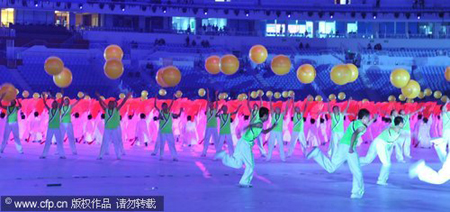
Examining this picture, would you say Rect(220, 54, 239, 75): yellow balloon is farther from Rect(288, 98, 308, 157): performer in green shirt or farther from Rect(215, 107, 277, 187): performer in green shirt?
Rect(215, 107, 277, 187): performer in green shirt

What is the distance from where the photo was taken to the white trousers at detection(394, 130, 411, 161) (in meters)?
19.1

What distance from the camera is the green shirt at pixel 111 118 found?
18.0 m

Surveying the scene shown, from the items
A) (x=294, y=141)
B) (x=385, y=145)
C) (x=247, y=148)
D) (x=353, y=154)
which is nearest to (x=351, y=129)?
(x=353, y=154)

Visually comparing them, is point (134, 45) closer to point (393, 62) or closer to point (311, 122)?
point (393, 62)

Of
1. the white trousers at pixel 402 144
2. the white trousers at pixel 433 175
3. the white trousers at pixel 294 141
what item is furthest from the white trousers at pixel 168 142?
the white trousers at pixel 433 175

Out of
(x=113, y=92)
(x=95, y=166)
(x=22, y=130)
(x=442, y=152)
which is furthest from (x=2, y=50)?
(x=442, y=152)

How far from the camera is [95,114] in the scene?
80.2 feet

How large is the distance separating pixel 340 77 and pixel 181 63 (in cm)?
2564

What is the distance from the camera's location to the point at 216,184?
13.9 meters

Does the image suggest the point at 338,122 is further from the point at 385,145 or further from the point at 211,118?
the point at 385,145

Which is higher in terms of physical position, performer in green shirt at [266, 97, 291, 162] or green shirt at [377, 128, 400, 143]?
green shirt at [377, 128, 400, 143]

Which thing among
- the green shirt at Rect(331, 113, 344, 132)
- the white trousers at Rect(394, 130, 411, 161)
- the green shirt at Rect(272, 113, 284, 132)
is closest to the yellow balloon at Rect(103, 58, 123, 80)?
the green shirt at Rect(272, 113, 284, 132)

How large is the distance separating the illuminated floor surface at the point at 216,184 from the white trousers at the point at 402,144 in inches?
35.7

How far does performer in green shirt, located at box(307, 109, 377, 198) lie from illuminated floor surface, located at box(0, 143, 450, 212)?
0.26m
